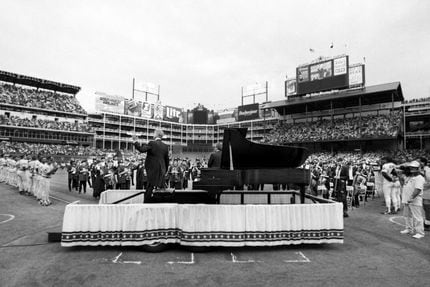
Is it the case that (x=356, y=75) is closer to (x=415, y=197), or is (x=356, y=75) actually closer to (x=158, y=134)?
(x=415, y=197)

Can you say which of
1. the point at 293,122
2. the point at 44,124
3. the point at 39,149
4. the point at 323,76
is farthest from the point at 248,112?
the point at 39,149

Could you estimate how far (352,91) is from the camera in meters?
44.6

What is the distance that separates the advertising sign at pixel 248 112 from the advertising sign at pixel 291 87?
2070 centimetres

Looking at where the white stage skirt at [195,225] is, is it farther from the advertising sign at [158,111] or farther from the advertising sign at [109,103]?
the advertising sign at [158,111]

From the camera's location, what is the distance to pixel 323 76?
46281 mm

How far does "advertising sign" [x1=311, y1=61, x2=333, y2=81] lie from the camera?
45.7 metres

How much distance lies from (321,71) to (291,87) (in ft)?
20.9

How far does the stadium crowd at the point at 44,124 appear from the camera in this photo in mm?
48375

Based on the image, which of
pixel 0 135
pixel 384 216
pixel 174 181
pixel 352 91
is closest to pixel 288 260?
pixel 384 216

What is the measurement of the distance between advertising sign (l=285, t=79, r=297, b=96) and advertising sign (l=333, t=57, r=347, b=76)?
7689mm

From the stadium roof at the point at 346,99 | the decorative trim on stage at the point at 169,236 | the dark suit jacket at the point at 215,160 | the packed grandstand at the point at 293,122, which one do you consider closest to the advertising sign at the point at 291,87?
the stadium roof at the point at 346,99

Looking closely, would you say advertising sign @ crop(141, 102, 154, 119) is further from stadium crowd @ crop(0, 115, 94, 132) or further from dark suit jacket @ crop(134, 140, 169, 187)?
dark suit jacket @ crop(134, 140, 169, 187)

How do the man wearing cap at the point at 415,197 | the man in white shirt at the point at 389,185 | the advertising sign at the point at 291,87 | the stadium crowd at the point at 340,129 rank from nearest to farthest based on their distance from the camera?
the man wearing cap at the point at 415,197
the man in white shirt at the point at 389,185
the stadium crowd at the point at 340,129
the advertising sign at the point at 291,87

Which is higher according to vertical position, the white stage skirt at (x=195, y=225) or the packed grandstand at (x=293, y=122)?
the packed grandstand at (x=293, y=122)
